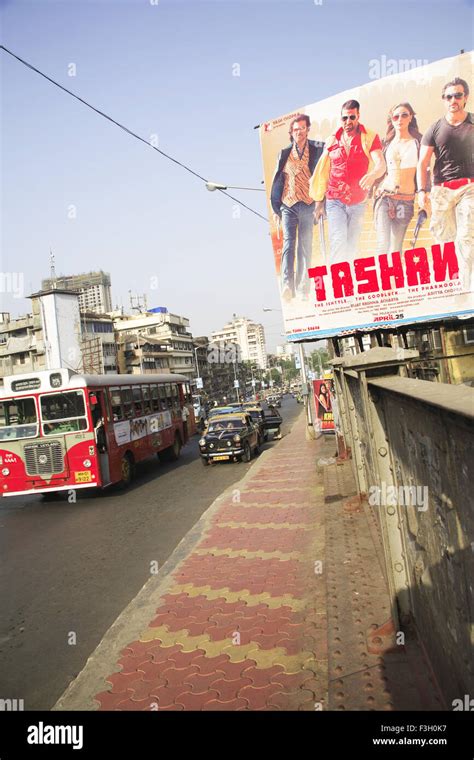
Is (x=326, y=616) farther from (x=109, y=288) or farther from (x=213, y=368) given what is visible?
(x=109, y=288)

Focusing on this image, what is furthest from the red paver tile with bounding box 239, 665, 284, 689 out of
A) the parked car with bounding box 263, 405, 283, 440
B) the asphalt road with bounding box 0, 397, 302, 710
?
the parked car with bounding box 263, 405, 283, 440

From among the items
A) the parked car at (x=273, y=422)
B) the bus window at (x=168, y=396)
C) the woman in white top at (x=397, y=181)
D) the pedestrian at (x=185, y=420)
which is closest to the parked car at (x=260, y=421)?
the parked car at (x=273, y=422)

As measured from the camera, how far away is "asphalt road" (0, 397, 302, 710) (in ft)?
17.0

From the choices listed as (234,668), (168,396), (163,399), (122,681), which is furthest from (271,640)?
(168,396)

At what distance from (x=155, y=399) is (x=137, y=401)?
2107 mm

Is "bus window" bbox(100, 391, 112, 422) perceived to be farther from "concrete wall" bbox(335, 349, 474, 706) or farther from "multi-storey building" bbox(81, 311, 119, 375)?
"multi-storey building" bbox(81, 311, 119, 375)

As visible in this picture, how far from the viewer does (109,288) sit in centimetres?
18500

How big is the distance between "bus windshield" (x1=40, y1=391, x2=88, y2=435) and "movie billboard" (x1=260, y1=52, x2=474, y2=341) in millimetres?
5400

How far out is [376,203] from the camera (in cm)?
1036

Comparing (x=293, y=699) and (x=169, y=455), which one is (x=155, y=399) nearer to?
(x=169, y=455)

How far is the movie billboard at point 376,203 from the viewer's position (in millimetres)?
9906

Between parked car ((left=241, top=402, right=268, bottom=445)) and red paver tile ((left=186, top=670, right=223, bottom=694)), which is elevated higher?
parked car ((left=241, top=402, right=268, bottom=445))

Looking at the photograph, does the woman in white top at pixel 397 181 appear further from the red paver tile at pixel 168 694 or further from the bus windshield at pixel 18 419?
the bus windshield at pixel 18 419

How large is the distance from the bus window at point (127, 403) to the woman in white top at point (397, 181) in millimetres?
8317
